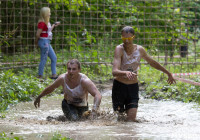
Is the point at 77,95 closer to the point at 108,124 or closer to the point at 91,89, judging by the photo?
the point at 91,89

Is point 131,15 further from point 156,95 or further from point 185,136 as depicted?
point 185,136

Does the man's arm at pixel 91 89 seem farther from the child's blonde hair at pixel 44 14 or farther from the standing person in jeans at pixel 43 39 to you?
the child's blonde hair at pixel 44 14

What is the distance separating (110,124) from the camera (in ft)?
22.0

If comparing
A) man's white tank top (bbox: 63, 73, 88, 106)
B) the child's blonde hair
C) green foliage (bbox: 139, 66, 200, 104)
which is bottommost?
green foliage (bbox: 139, 66, 200, 104)

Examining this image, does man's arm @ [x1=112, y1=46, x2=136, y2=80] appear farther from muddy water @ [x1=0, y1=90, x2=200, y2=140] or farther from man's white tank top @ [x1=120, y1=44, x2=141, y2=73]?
muddy water @ [x1=0, y1=90, x2=200, y2=140]

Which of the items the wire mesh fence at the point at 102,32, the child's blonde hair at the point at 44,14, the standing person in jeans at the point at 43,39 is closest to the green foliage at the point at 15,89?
the standing person in jeans at the point at 43,39

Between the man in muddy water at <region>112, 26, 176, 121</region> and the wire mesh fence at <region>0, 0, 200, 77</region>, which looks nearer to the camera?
the man in muddy water at <region>112, 26, 176, 121</region>

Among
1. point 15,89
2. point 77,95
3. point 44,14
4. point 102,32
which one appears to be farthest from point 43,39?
point 77,95

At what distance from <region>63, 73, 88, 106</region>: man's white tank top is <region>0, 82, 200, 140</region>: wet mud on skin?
34 cm

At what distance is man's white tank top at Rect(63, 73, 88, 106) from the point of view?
24.0 feet

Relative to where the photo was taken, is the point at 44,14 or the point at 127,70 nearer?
the point at 127,70

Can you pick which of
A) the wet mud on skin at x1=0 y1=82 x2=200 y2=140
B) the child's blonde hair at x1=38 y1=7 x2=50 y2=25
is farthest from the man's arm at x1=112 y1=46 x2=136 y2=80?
the child's blonde hair at x1=38 y1=7 x2=50 y2=25

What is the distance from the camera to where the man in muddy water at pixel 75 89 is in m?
7.12

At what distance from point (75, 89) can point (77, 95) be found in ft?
0.44
